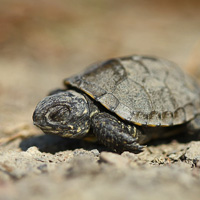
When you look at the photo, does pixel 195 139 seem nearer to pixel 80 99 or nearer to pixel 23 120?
pixel 80 99

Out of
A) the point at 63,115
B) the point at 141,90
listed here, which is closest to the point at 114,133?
the point at 63,115

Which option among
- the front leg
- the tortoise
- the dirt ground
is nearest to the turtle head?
the tortoise

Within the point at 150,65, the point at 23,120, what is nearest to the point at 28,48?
the point at 23,120

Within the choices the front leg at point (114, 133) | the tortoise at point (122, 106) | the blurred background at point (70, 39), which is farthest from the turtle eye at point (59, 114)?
the blurred background at point (70, 39)

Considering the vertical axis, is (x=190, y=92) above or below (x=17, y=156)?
above

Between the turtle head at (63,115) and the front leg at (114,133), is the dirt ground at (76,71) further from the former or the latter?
the turtle head at (63,115)

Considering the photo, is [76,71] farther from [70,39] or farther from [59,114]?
[59,114]

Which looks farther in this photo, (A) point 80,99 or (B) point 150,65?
(B) point 150,65

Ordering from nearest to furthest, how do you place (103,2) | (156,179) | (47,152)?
(156,179)
(47,152)
(103,2)
